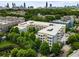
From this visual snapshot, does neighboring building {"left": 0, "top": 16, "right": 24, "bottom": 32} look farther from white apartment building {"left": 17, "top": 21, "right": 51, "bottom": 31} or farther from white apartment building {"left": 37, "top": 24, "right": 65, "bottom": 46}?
white apartment building {"left": 37, "top": 24, "right": 65, "bottom": 46}

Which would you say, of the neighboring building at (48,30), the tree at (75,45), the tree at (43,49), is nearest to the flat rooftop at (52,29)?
the neighboring building at (48,30)

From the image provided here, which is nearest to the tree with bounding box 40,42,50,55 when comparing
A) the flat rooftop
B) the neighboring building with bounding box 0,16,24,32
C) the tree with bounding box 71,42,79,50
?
the flat rooftop

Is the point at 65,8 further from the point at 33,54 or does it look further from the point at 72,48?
the point at 33,54

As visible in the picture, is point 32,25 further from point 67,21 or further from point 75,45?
point 75,45

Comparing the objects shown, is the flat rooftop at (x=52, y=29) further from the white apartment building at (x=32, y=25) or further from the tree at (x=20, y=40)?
the tree at (x=20, y=40)

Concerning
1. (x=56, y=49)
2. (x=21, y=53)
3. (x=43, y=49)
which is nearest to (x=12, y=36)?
(x=21, y=53)

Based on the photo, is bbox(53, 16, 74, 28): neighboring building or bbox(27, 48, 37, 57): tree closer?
bbox(27, 48, 37, 57): tree
